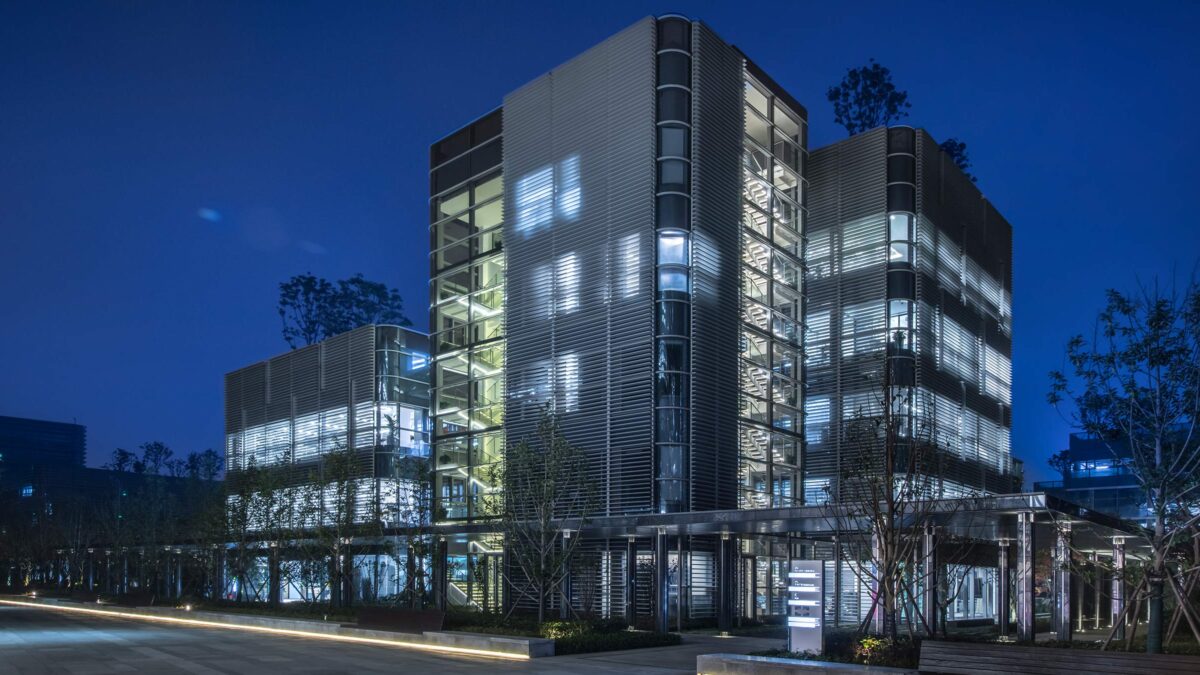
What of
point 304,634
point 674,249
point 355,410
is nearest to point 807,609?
point 674,249

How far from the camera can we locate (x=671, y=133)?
37.9 m

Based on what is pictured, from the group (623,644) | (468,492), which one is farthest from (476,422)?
(623,644)

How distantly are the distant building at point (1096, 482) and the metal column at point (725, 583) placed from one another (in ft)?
90.9

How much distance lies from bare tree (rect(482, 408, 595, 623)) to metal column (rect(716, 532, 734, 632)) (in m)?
4.66

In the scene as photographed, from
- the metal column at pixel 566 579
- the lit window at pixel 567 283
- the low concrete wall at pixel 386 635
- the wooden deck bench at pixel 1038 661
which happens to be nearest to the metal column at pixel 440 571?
the metal column at pixel 566 579

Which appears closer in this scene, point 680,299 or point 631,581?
point 631,581

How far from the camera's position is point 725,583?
34625 mm

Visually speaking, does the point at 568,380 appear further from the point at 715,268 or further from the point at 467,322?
the point at 467,322

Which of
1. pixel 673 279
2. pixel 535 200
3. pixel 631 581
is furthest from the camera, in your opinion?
pixel 535 200

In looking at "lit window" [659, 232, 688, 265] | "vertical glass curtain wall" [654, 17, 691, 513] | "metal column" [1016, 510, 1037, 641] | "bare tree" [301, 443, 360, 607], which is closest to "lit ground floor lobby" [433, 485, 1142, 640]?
"metal column" [1016, 510, 1037, 641]

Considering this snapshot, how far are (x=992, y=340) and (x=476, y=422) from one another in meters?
26.3

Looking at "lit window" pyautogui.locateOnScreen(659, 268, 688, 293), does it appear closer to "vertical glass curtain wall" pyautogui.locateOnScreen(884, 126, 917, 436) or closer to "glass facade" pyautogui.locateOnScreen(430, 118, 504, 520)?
"glass facade" pyautogui.locateOnScreen(430, 118, 504, 520)

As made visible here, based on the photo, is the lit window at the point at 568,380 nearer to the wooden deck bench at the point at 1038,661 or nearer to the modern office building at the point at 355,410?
the modern office building at the point at 355,410

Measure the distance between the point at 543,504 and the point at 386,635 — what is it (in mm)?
5809
